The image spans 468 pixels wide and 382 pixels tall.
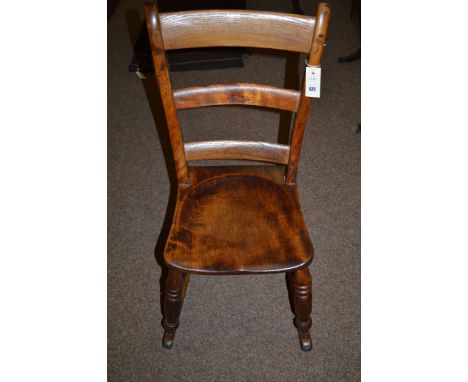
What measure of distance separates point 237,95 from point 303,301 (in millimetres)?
666

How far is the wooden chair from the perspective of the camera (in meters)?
1.01

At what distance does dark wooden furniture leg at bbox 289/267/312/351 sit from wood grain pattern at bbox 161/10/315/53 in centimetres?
65

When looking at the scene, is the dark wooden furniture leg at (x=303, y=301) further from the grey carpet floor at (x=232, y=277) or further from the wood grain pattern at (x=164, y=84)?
the wood grain pattern at (x=164, y=84)

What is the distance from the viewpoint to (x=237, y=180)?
127 cm

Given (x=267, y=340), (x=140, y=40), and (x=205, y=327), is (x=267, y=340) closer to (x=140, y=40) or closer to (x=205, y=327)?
(x=205, y=327)

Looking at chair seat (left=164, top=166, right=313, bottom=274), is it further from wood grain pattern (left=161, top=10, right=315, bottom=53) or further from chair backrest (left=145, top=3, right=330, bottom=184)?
wood grain pattern (left=161, top=10, right=315, bottom=53)

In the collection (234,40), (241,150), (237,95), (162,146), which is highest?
(234,40)

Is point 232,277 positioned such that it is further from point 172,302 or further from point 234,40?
point 234,40

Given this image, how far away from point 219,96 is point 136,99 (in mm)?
1593

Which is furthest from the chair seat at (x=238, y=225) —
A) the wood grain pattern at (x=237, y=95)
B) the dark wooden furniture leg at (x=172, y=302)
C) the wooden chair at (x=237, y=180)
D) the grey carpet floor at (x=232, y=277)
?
the grey carpet floor at (x=232, y=277)

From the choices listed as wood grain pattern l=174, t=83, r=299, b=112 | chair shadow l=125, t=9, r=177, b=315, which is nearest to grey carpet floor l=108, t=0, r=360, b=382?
chair shadow l=125, t=9, r=177, b=315

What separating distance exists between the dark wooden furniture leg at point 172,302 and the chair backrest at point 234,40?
374 millimetres

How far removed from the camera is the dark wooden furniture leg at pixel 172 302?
1197mm

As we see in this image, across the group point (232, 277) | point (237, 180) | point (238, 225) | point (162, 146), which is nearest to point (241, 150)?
point (237, 180)
